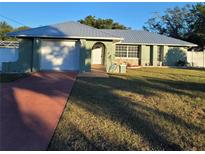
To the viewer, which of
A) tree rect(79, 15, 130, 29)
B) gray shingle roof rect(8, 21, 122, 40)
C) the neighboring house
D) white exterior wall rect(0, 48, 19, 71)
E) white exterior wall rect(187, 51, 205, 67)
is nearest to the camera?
gray shingle roof rect(8, 21, 122, 40)

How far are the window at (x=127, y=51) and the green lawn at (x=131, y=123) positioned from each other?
71.3ft

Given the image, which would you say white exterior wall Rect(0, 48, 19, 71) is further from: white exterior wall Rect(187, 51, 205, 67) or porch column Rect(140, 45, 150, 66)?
white exterior wall Rect(187, 51, 205, 67)

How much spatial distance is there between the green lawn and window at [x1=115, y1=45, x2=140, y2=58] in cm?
2172

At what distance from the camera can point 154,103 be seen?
33.6 ft

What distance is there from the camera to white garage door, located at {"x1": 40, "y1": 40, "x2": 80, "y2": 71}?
72.1ft

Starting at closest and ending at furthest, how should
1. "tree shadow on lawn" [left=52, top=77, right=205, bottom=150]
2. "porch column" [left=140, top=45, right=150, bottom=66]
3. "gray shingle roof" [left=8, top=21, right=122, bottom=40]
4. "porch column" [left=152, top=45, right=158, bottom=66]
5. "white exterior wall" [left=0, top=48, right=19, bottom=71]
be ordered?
"tree shadow on lawn" [left=52, top=77, right=205, bottom=150] → "gray shingle roof" [left=8, top=21, right=122, bottom=40] → "white exterior wall" [left=0, top=48, right=19, bottom=71] → "porch column" [left=140, top=45, right=150, bottom=66] → "porch column" [left=152, top=45, right=158, bottom=66]

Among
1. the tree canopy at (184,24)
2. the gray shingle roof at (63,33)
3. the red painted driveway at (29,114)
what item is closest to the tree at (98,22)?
the tree canopy at (184,24)

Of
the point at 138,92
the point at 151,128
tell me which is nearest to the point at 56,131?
the point at 151,128

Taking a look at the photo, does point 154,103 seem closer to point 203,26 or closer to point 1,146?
point 1,146

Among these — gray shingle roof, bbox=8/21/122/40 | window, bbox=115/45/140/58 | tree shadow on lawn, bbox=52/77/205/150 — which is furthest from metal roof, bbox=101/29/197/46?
tree shadow on lawn, bbox=52/77/205/150

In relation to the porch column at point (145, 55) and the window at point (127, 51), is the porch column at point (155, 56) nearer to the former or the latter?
the porch column at point (145, 55)

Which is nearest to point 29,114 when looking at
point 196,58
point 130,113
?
point 130,113

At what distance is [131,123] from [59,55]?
15.3m

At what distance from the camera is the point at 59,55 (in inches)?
867
